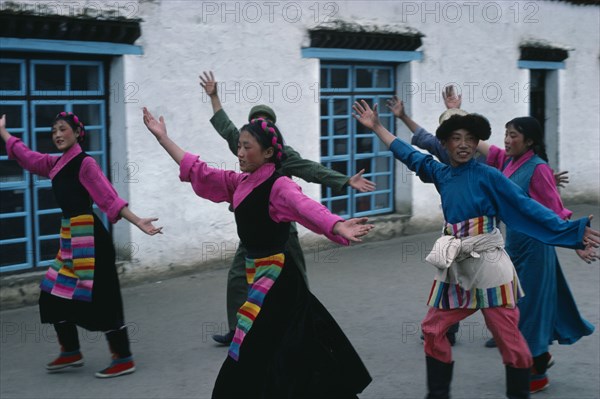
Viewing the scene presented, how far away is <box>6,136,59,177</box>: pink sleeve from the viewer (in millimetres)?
6149

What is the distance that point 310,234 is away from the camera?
1060cm

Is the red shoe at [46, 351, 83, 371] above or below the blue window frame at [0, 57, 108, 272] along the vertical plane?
below

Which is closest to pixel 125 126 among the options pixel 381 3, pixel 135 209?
pixel 135 209

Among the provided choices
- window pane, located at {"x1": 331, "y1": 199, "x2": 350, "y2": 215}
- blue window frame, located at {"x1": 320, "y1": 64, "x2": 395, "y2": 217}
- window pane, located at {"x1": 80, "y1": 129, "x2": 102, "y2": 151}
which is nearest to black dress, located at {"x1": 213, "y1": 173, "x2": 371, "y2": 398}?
window pane, located at {"x1": 80, "y1": 129, "x2": 102, "y2": 151}

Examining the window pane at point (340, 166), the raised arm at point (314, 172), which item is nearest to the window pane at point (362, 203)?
the window pane at point (340, 166)

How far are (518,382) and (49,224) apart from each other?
5.23 meters

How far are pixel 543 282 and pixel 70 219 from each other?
312 cm

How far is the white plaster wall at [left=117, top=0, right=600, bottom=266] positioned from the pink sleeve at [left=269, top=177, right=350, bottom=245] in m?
4.69

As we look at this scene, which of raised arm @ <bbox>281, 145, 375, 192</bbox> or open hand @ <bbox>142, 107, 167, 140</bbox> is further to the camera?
raised arm @ <bbox>281, 145, 375, 192</bbox>

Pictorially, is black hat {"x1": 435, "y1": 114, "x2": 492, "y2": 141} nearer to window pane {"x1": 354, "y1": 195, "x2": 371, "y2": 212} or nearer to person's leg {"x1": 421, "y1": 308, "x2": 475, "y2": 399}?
person's leg {"x1": 421, "y1": 308, "x2": 475, "y2": 399}

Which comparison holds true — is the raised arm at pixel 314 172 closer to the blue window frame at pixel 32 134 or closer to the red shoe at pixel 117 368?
the red shoe at pixel 117 368

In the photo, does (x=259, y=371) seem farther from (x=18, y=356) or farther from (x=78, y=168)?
(x=18, y=356)

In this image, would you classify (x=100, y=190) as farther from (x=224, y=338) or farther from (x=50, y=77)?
(x=50, y=77)

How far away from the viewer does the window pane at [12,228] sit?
8211mm
